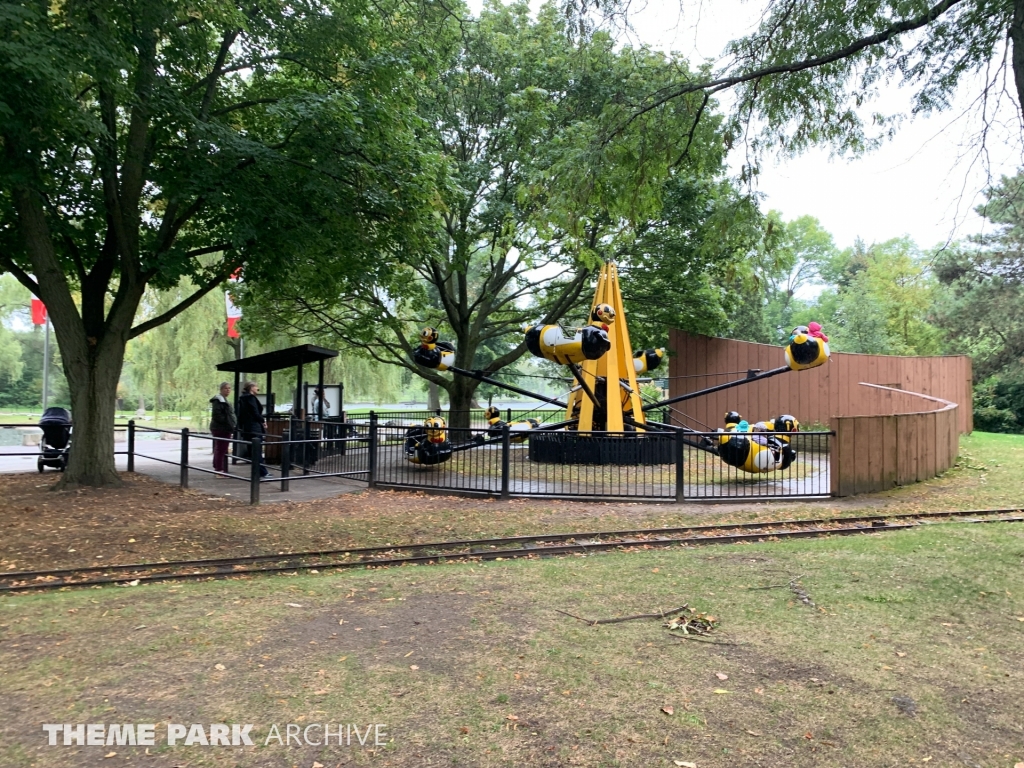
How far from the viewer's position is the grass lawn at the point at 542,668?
10.2ft

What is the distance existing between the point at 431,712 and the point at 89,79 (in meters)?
11.0

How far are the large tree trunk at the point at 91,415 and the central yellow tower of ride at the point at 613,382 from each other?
9229 millimetres

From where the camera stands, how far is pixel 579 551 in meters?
7.73

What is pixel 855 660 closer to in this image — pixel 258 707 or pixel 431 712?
pixel 431 712

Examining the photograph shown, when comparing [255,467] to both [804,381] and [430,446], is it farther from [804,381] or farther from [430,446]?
[804,381]

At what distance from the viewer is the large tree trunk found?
36.1ft

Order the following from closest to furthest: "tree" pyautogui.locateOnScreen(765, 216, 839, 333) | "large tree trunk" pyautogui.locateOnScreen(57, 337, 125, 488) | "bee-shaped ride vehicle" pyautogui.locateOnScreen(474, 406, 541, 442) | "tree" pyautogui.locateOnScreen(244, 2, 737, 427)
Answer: "tree" pyautogui.locateOnScreen(244, 2, 737, 427) → "large tree trunk" pyautogui.locateOnScreen(57, 337, 125, 488) → "bee-shaped ride vehicle" pyautogui.locateOnScreen(474, 406, 541, 442) → "tree" pyautogui.locateOnScreen(765, 216, 839, 333)

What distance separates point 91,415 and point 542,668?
10.00 m

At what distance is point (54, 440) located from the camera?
13633 mm

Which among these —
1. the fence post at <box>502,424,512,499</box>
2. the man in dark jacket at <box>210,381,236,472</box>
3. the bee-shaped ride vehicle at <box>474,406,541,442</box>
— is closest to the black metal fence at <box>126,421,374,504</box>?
the man in dark jacket at <box>210,381,236,472</box>

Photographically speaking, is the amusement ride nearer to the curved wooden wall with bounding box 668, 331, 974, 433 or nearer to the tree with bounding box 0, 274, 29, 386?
the curved wooden wall with bounding box 668, 331, 974, 433

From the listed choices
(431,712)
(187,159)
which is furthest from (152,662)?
(187,159)

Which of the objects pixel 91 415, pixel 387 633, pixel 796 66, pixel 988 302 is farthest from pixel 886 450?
pixel 988 302

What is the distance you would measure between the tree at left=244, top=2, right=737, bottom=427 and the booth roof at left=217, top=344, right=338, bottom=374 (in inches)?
46.7
